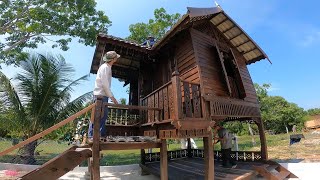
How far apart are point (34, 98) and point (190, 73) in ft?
28.0

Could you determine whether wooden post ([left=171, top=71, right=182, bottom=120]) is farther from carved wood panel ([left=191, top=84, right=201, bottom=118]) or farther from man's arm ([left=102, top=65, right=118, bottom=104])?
man's arm ([left=102, top=65, right=118, bottom=104])

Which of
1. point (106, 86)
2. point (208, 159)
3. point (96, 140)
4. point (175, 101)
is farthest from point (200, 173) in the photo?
point (106, 86)

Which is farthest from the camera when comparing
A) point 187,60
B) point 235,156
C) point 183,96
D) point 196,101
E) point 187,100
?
point 235,156

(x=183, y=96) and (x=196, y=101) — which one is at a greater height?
A: (x=183, y=96)

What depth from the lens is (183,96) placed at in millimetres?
7578

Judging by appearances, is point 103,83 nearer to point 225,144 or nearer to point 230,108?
point 230,108

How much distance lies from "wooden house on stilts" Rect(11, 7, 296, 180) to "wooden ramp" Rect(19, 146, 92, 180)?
0.7 inches

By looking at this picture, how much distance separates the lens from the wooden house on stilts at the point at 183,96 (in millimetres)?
5855

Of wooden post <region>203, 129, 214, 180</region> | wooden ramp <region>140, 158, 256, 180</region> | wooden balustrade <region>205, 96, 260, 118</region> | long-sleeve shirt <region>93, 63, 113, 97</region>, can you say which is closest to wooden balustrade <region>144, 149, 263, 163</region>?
wooden ramp <region>140, 158, 256, 180</region>

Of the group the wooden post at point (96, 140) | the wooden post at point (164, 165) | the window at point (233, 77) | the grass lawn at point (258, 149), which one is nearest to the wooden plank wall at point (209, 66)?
the window at point (233, 77)

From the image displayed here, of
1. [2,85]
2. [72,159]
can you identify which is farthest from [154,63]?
[2,85]

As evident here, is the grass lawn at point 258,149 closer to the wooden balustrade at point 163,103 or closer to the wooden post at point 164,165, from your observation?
the wooden balustrade at point 163,103

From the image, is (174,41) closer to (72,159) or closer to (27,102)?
(72,159)

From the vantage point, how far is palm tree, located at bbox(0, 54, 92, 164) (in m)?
12.1
